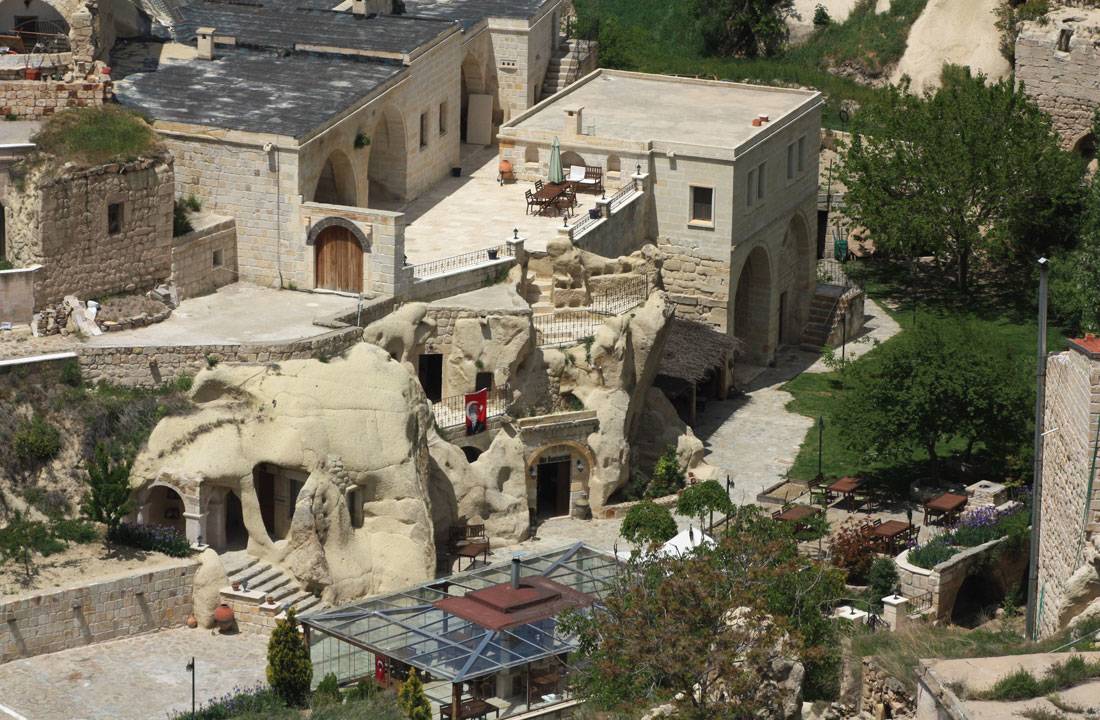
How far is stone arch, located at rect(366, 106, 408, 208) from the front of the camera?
73375 millimetres

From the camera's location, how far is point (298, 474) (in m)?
60.7

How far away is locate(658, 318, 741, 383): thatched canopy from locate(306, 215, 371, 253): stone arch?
1049 centimetres

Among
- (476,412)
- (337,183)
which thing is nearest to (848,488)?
(476,412)

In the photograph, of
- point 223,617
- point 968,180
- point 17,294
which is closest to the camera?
point 223,617

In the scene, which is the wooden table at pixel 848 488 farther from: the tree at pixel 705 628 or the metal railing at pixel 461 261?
the tree at pixel 705 628

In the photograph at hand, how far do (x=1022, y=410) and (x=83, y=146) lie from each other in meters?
25.7

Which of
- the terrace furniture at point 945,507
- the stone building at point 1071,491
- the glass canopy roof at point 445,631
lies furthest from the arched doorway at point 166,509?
the stone building at point 1071,491

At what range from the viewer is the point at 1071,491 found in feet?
168

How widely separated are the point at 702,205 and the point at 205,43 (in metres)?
15.7

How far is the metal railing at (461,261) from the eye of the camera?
6756 centimetres

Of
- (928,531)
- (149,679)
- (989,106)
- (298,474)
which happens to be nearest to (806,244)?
(989,106)

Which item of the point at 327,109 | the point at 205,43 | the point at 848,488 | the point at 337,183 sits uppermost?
the point at 205,43

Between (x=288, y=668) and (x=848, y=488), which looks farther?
(x=848, y=488)

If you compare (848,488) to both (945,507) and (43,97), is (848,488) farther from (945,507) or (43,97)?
(43,97)
